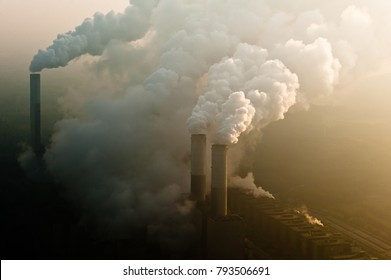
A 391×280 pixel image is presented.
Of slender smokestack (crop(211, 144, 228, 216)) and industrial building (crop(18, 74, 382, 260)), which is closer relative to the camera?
industrial building (crop(18, 74, 382, 260))

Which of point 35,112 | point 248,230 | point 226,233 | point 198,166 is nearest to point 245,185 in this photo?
point 248,230

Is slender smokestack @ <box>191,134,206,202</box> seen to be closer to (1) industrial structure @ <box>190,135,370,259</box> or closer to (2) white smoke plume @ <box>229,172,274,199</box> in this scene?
(1) industrial structure @ <box>190,135,370,259</box>

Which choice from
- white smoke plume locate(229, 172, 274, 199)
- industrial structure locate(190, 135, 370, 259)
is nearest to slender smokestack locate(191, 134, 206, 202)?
industrial structure locate(190, 135, 370, 259)

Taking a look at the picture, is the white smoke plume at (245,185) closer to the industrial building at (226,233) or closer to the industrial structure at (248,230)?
the industrial structure at (248,230)

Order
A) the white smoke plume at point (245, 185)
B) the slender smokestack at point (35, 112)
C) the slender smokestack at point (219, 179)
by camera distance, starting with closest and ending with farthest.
Answer: the slender smokestack at point (219, 179), the white smoke plume at point (245, 185), the slender smokestack at point (35, 112)

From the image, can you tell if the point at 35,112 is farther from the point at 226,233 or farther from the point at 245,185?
the point at 226,233

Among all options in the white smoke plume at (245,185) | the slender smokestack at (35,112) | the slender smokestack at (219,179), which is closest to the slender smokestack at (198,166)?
the slender smokestack at (219,179)
